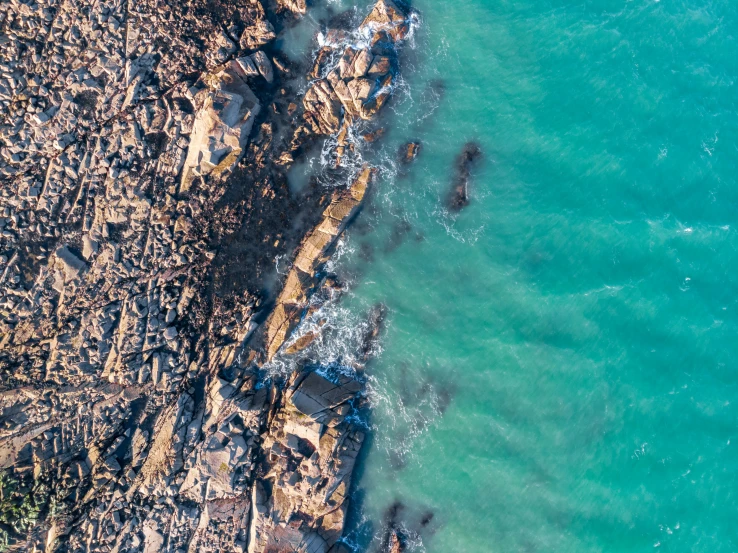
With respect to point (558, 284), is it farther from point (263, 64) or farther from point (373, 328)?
point (263, 64)

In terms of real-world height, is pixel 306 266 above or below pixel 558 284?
below

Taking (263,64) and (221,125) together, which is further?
(263,64)

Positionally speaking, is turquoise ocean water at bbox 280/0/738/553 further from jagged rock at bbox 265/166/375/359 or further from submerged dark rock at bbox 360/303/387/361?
jagged rock at bbox 265/166/375/359

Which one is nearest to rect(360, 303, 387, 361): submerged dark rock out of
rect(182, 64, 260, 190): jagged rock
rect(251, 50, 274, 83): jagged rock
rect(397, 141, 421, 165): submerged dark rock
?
rect(397, 141, 421, 165): submerged dark rock

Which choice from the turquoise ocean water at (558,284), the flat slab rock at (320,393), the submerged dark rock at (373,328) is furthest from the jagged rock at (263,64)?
the flat slab rock at (320,393)

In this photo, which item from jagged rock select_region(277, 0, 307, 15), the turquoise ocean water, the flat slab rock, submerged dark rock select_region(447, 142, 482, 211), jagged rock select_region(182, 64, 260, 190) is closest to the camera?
jagged rock select_region(182, 64, 260, 190)

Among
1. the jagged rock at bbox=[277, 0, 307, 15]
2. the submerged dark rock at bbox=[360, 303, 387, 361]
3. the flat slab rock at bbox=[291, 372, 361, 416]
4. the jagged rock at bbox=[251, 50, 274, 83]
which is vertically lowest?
the flat slab rock at bbox=[291, 372, 361, 416]

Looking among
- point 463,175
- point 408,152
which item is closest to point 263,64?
point 408,152

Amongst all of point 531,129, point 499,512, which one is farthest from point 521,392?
point 531,129
